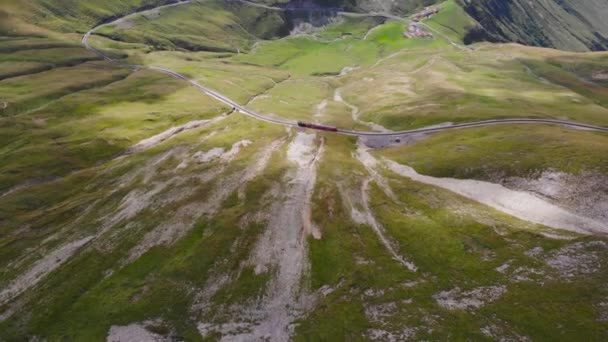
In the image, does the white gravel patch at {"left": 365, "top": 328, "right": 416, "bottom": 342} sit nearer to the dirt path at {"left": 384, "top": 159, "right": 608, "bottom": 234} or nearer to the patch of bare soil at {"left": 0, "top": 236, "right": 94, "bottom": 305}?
the dirt path at {"left": 384, "top": 159, "right": 608, "bottom": 234}

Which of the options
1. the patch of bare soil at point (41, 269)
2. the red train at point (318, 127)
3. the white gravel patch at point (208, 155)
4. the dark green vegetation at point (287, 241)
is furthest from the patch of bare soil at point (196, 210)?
the red train at point (318, 127)

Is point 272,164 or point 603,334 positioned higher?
point 272,164

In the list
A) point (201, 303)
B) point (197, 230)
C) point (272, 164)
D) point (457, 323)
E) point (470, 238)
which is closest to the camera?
point (457, 323)

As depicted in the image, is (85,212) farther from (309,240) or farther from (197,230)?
(309,240)

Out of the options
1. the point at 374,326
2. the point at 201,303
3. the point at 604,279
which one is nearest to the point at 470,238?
the point at 604,279

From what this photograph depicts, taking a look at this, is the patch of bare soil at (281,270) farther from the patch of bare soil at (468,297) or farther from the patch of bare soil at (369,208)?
the patch of bare soil at (468,297)

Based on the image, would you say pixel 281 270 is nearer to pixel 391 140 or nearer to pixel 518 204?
pixel 518 204
